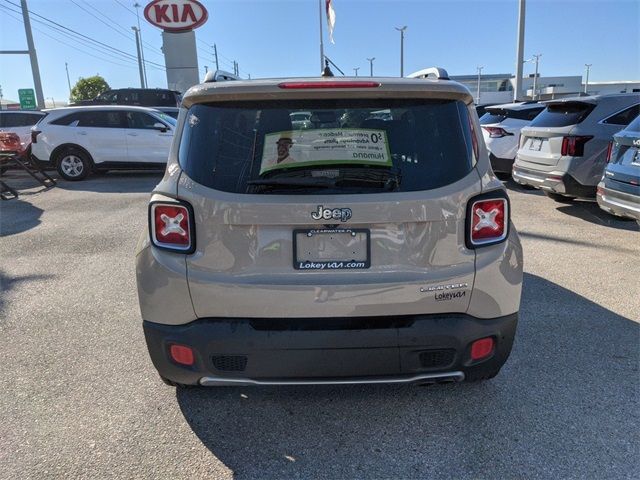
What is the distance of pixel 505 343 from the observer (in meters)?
2.60

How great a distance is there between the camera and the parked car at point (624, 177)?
17.8 feet

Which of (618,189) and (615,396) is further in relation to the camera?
(618,189)

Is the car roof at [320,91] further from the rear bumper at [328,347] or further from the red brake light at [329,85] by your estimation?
the rear bumper at [328,347]

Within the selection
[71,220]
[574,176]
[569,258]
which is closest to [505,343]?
[569,258]

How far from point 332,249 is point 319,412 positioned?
1076 millimetres

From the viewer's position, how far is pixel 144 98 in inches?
823

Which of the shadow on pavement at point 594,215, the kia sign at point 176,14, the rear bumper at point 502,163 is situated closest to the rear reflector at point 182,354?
the shadow on pavement at point 594,215

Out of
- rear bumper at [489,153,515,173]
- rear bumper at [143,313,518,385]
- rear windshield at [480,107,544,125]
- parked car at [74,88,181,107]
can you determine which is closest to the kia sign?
parked car at [74,88,181,107]

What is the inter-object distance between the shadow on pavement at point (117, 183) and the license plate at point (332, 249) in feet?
31.1

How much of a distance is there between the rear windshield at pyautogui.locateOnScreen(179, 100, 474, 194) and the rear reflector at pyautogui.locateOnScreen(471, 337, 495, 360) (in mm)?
819

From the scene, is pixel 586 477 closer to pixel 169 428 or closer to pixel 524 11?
pixel 169 428

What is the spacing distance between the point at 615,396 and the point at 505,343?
95 centimetres

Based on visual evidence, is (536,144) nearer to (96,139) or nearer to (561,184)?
(561,184)

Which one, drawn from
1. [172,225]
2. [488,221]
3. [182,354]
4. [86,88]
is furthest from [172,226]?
[86,88]
